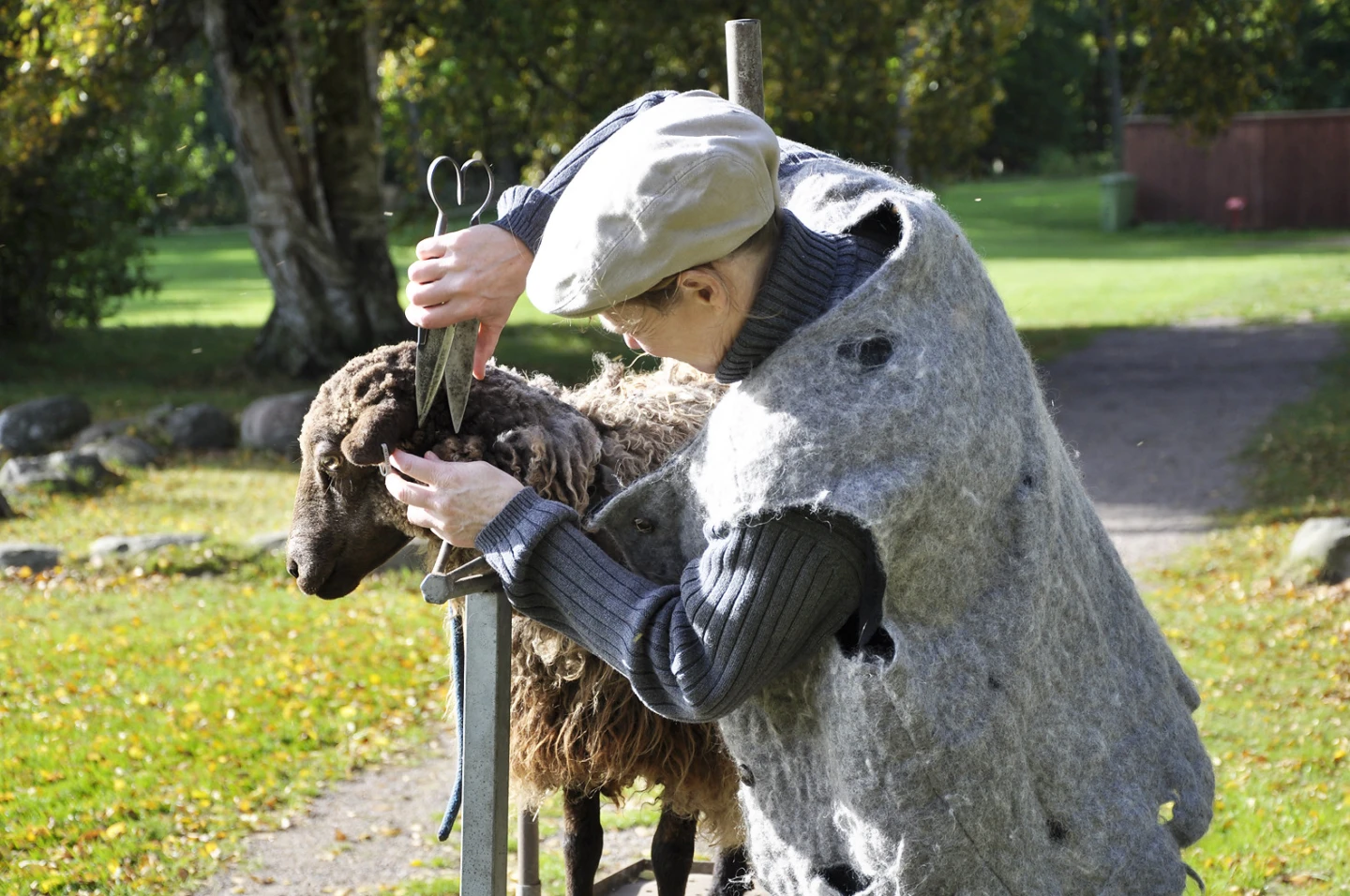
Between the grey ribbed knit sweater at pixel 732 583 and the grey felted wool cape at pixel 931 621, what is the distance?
4cm

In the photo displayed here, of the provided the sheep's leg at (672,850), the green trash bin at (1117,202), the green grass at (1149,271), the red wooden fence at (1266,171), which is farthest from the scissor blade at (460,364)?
the green trash bin at (1117,202)

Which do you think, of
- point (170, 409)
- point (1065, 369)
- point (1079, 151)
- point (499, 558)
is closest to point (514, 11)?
point (170, 409)

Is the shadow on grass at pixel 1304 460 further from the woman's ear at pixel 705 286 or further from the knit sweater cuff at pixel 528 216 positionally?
the woman's ear at pixel 705 286

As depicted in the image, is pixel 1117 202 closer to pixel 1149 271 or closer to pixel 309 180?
pixel 1149 271

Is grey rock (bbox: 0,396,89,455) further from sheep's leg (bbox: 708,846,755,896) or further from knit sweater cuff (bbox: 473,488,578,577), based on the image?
knit sweater cuff (bbox: 473,488,578,577)

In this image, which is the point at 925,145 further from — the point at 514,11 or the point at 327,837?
the point at 327,837

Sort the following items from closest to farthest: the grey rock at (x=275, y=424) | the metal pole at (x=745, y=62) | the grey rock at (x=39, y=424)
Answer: the metal pole at (x=745, y=62)
the grey rock at (x=275, y=424)
the grey rock at (x=39, y=424)

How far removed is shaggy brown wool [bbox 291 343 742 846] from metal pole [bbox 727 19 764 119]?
2.54 feet

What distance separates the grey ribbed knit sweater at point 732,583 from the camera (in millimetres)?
1939

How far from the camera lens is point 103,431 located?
42.1 ft

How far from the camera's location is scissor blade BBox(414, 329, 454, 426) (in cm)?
244

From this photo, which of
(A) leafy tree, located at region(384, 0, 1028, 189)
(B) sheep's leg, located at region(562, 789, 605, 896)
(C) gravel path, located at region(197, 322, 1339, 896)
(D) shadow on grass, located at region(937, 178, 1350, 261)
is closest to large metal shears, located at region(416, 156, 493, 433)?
(C) gravel path, located at region(197, 322, 1339, 896)

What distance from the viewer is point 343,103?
14.0 meters

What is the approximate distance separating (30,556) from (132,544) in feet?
2.14
